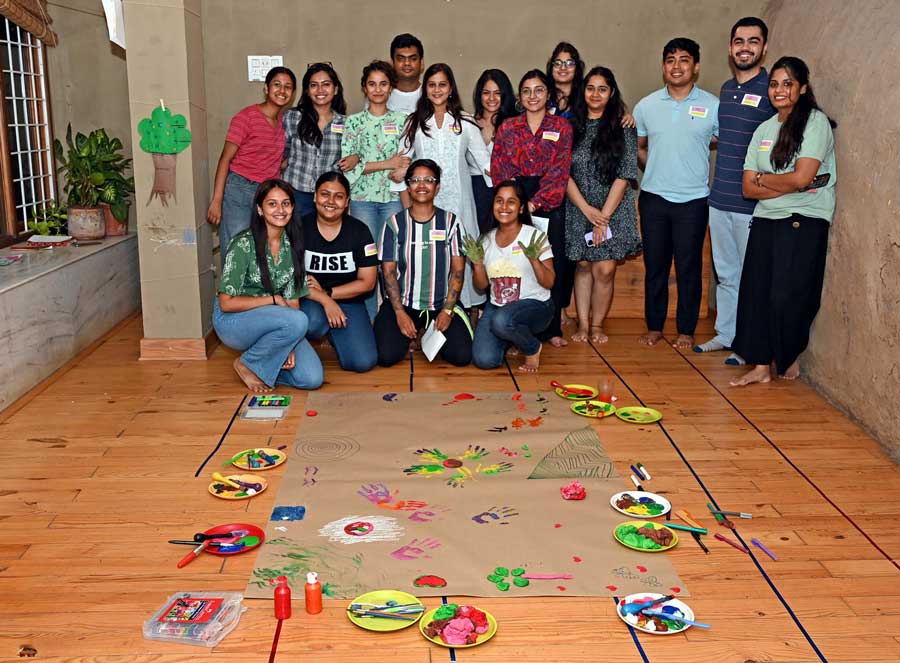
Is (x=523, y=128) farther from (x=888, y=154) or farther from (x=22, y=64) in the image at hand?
(x=22, y=64)

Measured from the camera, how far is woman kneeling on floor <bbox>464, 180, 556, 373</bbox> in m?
4.92

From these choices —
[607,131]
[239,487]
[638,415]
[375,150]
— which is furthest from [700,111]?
[239,487]

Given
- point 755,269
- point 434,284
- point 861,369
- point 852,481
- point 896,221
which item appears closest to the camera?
point 852,481

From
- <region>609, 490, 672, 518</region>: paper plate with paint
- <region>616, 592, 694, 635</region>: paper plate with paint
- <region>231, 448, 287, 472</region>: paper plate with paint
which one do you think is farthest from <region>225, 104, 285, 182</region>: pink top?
<region>616, 592, 694, 635</region>: paper plate with paint

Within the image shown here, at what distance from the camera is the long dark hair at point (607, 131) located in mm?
5246

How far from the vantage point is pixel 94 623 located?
2668mm

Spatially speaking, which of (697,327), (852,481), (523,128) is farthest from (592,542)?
(697,327)

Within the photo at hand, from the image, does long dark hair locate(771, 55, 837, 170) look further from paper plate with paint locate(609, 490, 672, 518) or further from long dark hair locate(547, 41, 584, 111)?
paper plate with paint locate(609, 490, 672, 518)

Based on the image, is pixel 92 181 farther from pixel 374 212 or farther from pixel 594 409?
pixel 594 409

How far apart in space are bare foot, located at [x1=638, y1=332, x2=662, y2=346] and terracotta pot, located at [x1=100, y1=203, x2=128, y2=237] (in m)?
3.42

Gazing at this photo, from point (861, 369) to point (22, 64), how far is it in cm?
527

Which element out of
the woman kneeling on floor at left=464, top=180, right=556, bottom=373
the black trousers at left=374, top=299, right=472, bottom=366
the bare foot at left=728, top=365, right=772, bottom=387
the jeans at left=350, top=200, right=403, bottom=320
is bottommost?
the bare foot at left=728, top=365, right=772, bottom=387

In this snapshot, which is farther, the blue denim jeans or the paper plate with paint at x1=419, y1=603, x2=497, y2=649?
the blue denim jeans

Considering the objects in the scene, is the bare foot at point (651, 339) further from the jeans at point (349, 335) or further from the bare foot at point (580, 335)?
the jeans at point (349, 335)
